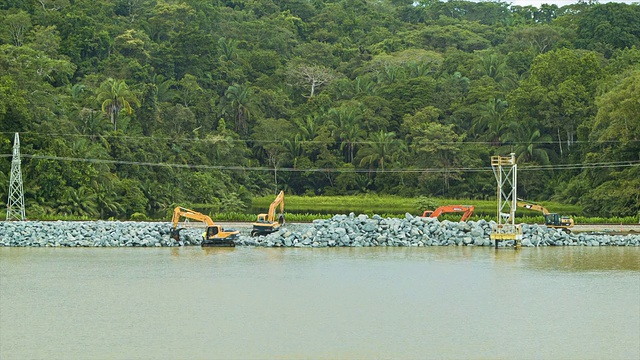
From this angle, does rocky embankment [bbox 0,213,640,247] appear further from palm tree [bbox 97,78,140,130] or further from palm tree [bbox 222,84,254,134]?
palm tree [bbox 222,84,254,134]

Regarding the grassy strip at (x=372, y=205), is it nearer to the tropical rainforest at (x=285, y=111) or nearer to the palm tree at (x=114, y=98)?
the tropical rainforest at (x=285, y=111)

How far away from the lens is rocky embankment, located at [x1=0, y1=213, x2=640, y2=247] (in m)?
40.7

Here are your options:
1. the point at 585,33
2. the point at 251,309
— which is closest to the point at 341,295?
the point at 251,309

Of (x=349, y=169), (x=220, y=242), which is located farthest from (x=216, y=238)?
(x=349, y=169)

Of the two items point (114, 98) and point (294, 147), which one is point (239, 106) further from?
point (114, 98)

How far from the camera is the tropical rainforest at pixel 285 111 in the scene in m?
58.2

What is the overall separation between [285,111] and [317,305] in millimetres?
63222

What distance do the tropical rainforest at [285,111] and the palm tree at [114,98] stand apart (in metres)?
0.15

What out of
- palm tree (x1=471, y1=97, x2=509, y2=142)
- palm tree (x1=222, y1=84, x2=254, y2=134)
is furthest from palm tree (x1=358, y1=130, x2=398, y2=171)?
palm tree (x1=222, y1=84, x2=254, y2=134)

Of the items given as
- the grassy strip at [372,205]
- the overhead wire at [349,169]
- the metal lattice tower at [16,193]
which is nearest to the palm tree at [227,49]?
the overhead wire at [349,169]

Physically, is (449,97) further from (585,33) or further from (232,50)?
(232,50)

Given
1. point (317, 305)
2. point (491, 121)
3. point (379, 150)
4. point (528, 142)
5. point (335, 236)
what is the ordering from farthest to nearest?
point (491, 121) < point (379, 150) < point (528, 142) < point (335, 236) < point (317, 305)

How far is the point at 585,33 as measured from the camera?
8975 centimetres

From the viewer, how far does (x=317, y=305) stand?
983 inches
